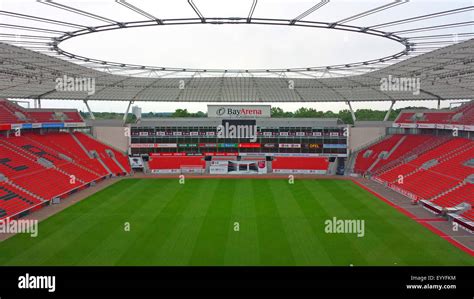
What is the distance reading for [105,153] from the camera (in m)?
50.0

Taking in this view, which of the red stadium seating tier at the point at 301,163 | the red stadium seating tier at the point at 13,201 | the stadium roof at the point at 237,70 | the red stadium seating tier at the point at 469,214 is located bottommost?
the red stadium seating tier at the point at 469,214

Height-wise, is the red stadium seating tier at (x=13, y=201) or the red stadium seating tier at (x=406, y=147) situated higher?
the red stadium seating tier at (x=406, y=147)

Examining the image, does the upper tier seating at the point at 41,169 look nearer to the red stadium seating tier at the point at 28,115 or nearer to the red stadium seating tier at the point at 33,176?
the red stadium seating tier at the point at 33,176

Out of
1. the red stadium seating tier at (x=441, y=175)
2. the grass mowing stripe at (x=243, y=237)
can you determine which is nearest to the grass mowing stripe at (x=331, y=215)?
the grass mowing stripe at (x=243, y=237)

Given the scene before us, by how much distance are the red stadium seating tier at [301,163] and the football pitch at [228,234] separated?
15.8 meters

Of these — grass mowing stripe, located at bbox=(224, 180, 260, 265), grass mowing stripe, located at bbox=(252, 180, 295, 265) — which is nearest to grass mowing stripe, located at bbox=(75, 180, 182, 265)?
grass mowing stripe, located at bbox=(224, 180, 260, 265)

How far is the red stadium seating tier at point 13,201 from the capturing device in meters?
25.4

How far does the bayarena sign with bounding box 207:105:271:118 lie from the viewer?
52.3 metres

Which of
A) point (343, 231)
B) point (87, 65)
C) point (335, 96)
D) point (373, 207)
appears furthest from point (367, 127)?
point (87, 65)

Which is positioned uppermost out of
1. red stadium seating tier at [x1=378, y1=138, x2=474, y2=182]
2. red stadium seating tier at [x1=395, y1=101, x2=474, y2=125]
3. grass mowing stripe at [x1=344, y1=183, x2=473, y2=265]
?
red stadium seating tier at [x1=395, y1=101, x2=474, y2=125]

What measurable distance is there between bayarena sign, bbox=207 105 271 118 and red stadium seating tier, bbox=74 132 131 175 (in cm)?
1481

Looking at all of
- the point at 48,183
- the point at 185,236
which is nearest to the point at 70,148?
the point at 48,183

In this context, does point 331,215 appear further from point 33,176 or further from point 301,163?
point 33,176

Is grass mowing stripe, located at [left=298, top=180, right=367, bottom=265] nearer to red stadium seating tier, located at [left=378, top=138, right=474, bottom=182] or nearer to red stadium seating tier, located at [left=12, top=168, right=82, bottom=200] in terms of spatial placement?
red stadium seating tier, located at [left=378, top=138, right=474, bottom=182]
